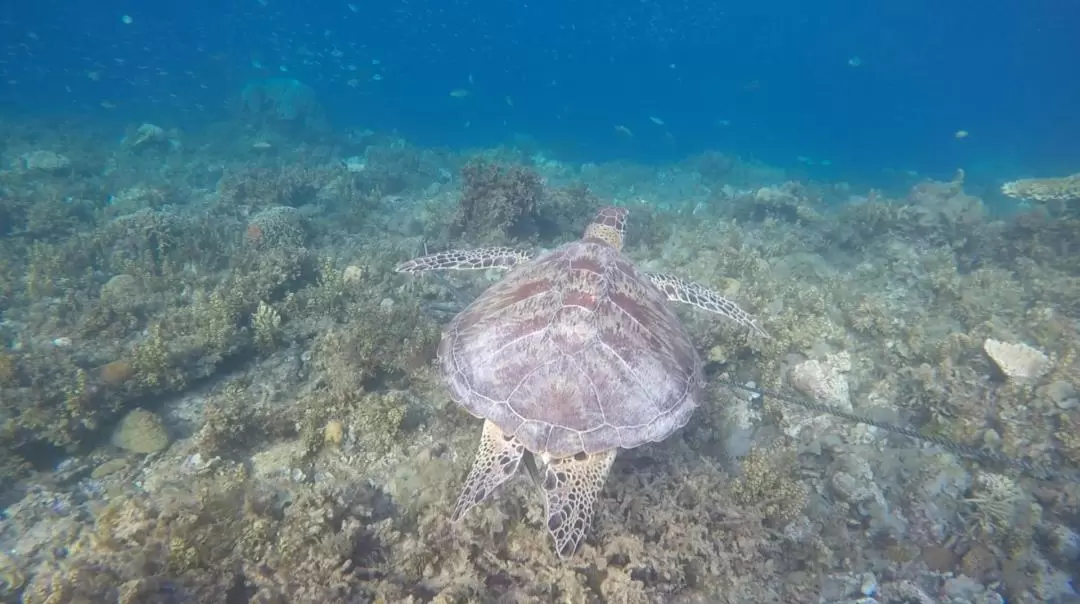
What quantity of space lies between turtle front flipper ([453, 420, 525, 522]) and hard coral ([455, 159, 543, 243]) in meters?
5.67

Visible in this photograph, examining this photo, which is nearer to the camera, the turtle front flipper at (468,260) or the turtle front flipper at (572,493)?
the turtle front flipper at (572,493)

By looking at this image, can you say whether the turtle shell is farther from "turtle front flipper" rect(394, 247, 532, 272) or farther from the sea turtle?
"turtle front flipper" rect(394, 247, 532, 272)

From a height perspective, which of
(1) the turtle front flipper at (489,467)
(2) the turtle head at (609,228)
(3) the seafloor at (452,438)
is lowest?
(3) the seafloor at (452,438)

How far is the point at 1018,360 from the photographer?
17.9ft

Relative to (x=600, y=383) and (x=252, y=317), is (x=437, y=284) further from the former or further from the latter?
(x=600, y=383)

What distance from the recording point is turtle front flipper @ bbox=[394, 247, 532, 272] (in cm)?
611

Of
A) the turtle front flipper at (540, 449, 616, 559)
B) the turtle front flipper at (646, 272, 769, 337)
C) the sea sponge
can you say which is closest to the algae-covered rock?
the turtle front flipper at (540, 449, 616, 559)

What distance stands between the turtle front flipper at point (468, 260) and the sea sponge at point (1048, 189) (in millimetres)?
15778

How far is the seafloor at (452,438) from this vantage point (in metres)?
3.11

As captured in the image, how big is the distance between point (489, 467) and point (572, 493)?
70 centimetres

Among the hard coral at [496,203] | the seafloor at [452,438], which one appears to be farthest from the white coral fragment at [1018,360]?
the hard coral at [496,203]

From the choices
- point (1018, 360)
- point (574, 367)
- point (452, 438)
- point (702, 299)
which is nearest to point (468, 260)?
point (452, 438)

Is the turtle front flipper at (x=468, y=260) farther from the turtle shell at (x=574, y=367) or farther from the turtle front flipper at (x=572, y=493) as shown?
the turtle front flipper at (x=572, y=493)

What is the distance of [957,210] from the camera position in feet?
36.5
